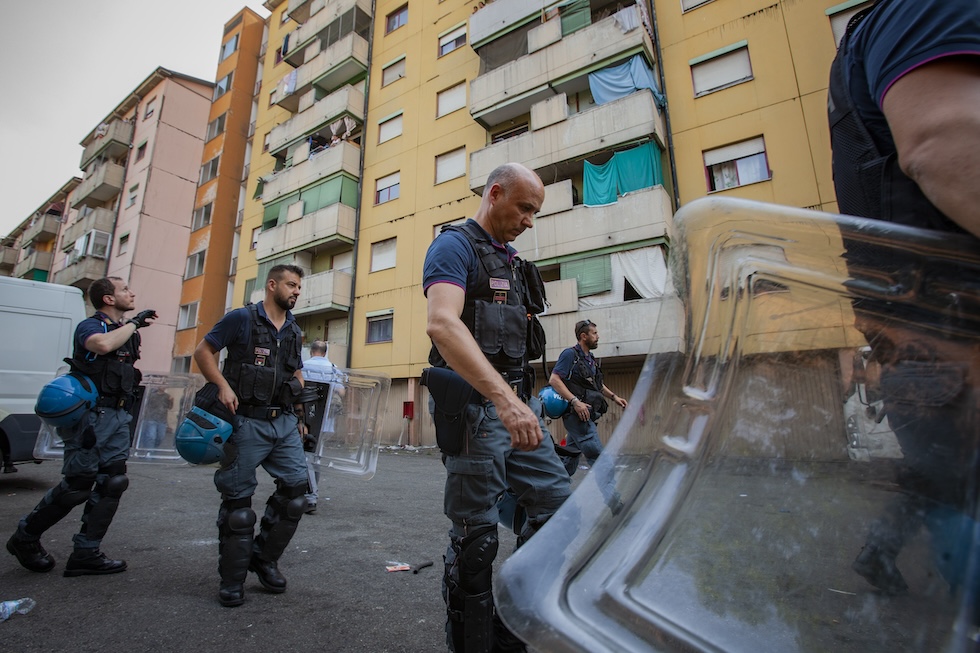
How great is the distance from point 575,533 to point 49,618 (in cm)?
265

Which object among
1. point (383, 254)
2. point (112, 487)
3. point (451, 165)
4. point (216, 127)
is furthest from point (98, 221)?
point (112, 487)

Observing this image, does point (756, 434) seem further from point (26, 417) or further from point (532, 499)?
point (26, 417)

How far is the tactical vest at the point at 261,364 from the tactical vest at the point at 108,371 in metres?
0.89

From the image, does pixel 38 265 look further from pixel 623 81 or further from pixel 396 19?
pixel 623 81

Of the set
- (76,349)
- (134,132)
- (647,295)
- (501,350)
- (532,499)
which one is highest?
(134,132)

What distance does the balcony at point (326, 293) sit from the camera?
59.7 feet

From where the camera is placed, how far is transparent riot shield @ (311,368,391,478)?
16.6 ft

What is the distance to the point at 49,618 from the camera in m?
2.28

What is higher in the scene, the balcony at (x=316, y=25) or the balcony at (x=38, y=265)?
the balcony at (x=316, y=25)

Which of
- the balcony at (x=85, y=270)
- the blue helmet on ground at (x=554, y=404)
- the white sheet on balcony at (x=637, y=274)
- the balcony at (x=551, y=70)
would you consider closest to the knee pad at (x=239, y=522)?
the blue helmet on ground at (x=554, y=404)

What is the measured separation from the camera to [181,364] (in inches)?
902

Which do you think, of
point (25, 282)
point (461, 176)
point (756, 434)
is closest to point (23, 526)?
point (756, 434)

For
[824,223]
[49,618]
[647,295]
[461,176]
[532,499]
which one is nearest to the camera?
[824,223]

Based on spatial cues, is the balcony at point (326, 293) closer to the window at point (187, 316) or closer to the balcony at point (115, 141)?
the window at point (187, 316)
